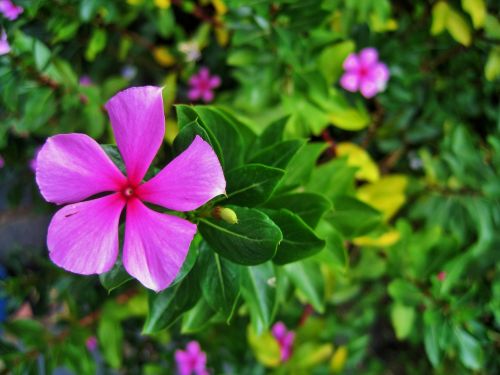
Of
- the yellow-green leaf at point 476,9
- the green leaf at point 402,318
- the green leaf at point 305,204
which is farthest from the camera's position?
the green leaf at point 402,318

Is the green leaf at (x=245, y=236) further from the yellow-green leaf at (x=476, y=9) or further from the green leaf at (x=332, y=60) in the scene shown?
the yellow-green leaf at (x=476, y=9)

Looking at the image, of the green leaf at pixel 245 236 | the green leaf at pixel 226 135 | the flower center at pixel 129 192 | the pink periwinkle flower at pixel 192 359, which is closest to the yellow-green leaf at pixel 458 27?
the green leaf at pixel 226 135

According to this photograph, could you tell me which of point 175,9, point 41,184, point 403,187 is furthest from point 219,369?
point 175,9

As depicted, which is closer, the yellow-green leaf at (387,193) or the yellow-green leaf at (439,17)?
the yellow-green leaf at (439,17)

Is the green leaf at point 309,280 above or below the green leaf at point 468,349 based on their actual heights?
above

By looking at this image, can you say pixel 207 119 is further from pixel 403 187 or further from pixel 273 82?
pixel 403 187

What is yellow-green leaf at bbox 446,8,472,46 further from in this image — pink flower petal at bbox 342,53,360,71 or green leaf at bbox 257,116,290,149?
green leaf at bbox 257,116,290,149
